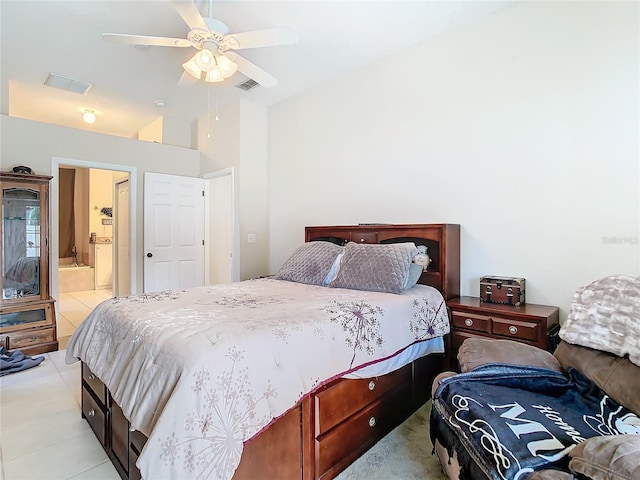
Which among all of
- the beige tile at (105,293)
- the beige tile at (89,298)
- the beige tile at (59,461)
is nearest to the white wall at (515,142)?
the beige tile at (59,461)

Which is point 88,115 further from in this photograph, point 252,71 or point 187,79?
point 252,71

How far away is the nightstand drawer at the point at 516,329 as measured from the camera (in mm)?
2123

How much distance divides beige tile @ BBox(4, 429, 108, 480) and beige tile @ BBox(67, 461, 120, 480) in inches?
1.1

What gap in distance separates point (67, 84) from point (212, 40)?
2808 millimetres

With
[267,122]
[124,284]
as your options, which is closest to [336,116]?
[267,122]

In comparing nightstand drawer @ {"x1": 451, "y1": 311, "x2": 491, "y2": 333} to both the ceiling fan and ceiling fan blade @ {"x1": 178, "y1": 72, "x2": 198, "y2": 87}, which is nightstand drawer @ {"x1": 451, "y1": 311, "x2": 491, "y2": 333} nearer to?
the ceiling fan

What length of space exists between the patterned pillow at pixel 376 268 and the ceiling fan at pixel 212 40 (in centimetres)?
162

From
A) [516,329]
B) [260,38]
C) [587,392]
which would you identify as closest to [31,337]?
[260,38]

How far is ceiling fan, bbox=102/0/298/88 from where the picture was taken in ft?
6.77

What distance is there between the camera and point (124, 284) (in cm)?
489

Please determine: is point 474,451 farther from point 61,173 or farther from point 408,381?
point 61,173

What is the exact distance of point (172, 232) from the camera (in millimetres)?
4781

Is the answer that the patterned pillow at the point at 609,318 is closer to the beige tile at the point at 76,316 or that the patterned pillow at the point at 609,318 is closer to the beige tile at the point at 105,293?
the beige tile at the point at 76,316

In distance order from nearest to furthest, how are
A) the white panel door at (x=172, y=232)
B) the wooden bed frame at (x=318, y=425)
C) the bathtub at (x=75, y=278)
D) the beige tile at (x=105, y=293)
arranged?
the wooden bed frame at (x=318, y=425), the white panel door at (x=172, y=232), the beige tile at (x=105, y=293), the bathtub at (x=75, y=278)
